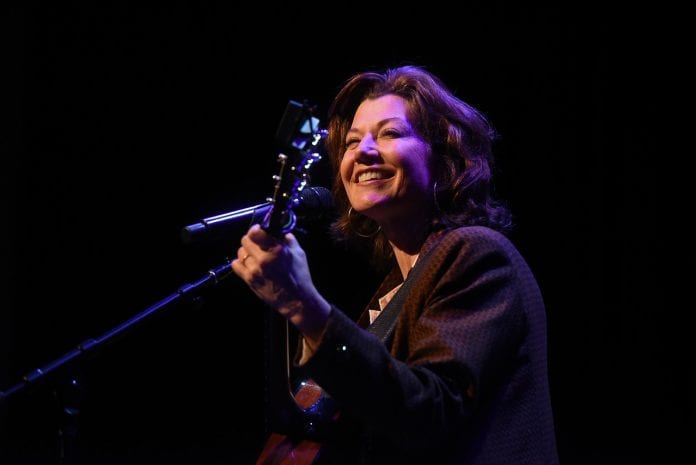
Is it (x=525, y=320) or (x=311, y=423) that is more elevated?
(x=525, y=320)

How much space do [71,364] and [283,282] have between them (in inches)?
31.1

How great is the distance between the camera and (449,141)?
1980 millimetres

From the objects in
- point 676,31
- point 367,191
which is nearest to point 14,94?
point 367,191

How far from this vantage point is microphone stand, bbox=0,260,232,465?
1.67 metres

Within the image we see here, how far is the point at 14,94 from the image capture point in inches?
149

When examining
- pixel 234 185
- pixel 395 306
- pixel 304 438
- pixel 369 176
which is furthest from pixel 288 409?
pixel 234 185

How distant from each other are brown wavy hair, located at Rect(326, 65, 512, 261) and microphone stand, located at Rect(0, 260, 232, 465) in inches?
27.2

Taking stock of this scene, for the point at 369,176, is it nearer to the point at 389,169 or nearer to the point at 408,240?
the point at 389,169

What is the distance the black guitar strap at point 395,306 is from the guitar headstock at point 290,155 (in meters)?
0.47

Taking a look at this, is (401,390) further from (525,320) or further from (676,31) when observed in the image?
(676,31)

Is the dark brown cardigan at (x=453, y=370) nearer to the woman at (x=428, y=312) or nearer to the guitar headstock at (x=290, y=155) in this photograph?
the woman at (x=428, y=312)

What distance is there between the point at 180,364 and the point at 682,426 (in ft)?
8.85

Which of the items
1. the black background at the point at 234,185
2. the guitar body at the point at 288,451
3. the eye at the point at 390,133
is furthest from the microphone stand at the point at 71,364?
the black background at the point at 234,185

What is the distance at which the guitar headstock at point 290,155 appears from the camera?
118 centimetres
